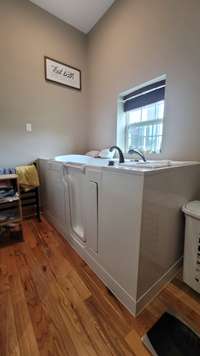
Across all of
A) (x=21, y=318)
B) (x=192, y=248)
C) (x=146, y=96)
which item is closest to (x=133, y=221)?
(x=192, y=248)

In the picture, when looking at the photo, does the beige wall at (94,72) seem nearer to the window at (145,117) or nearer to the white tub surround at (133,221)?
the window at (145,117)

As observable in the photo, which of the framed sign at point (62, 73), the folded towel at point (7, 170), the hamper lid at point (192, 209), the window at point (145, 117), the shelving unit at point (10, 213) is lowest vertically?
the shelving unit at point (10, 213)

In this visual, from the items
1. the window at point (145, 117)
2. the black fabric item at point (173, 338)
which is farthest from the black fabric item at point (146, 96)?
the black fabric item at point (173, 338)

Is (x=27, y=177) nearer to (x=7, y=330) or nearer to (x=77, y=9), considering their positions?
(x=7, y=330)

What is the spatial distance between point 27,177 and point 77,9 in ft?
8.07

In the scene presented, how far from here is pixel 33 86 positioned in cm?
223

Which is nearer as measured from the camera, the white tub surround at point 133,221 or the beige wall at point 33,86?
the white tub surround at point 133,221

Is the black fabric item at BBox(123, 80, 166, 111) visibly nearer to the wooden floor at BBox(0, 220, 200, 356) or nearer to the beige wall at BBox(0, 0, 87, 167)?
the beige wall at BBox(0, 0, 87, 167)

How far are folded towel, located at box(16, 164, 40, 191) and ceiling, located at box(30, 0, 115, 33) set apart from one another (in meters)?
2.24

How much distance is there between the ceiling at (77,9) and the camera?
6.84 ft

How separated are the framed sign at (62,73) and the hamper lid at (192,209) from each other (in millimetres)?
2494

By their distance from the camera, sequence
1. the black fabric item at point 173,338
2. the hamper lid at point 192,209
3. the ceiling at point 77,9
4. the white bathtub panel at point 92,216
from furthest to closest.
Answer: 1. the ceiling at point 77,9
2. the white bathtub panel at point 92,216
3. the hamper lid at point 192,209
4. the black fabric item at point 173,338

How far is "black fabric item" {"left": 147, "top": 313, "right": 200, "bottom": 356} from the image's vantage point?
757mm

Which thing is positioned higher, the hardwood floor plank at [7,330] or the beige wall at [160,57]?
the beige wall at [160,57]
